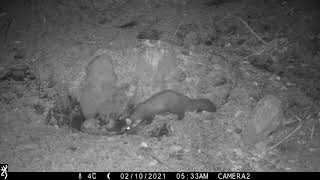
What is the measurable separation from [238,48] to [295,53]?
0.70 meters

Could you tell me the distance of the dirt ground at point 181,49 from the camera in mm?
2844

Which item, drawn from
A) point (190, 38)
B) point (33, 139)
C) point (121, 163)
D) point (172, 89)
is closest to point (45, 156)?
point (33, 139)

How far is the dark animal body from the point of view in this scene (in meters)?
3.37

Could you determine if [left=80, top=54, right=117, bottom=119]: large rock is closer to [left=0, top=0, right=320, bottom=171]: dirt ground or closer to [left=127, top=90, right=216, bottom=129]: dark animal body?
[left=0, top=0, right=320, bottom=171]: dirt ground

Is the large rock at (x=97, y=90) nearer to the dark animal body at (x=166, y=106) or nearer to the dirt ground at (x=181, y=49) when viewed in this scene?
the dirt ground at (x=181, y=49)

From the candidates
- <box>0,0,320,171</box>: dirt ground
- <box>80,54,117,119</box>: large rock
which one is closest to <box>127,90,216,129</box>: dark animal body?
<box>0,0,320,171</box>: dirt ground

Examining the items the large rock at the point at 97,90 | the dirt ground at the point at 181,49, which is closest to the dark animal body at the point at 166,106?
the dirt ground at the point at 181,49

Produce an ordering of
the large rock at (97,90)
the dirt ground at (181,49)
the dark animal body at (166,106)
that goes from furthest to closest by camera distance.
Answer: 1. the large rock at (97,90)
2. the dark animal body at (166,106)
3. the dirt ground at (181,49)

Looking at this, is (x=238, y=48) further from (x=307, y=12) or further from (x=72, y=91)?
(x=72, y=91)

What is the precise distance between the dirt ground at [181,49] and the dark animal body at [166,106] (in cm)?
12

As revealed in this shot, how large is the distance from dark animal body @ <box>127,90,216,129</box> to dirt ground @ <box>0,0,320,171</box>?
0.41 feet

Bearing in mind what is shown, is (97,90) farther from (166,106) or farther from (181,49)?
(181,49)

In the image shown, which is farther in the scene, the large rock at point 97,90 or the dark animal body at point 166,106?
the large rock at point 97,90

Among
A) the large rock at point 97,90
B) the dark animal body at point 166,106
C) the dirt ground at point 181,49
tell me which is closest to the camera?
the dirt ground at point 181,49
